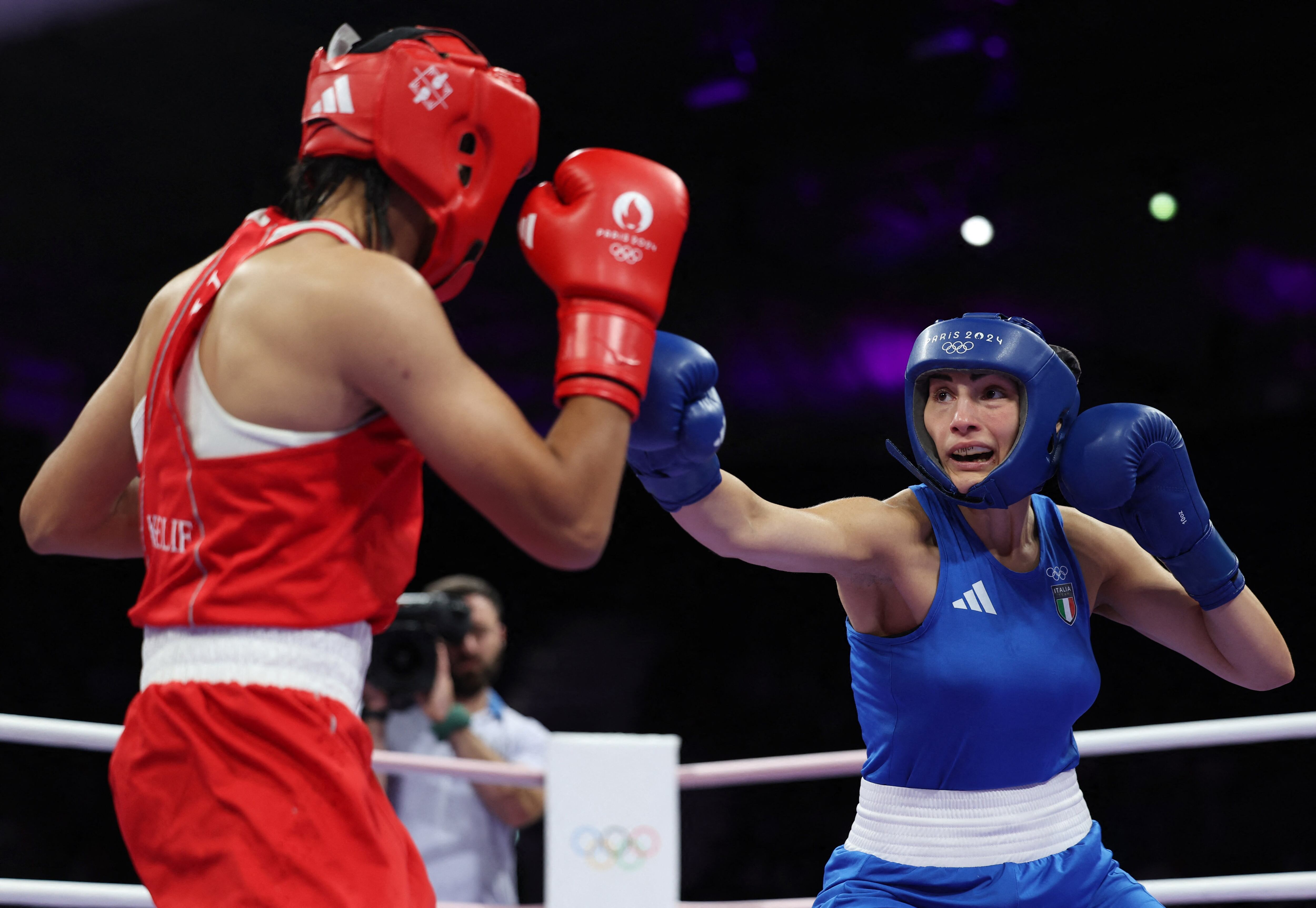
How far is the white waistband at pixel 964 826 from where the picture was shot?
184 centimetres

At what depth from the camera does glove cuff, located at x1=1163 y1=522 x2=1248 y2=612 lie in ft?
6.62

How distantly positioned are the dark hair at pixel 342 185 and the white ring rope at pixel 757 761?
1215 millimetres

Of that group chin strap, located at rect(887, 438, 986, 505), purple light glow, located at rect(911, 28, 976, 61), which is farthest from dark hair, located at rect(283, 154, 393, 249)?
purple light glow, located at rect(911, 28, 976, 61)

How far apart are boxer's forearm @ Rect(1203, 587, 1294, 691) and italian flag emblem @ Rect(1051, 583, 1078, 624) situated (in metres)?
0.25

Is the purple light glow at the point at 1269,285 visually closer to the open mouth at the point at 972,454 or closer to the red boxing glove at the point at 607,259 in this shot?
the open mouth at the point at 972,454

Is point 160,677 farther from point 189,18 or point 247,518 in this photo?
point 189,18

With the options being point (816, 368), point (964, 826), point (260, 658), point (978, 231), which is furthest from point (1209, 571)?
point (816, 368)

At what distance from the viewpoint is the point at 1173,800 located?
6.12m

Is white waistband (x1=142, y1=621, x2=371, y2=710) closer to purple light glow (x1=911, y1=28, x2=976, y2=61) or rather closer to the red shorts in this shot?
the red shorts

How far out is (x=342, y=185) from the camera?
4.28 ft

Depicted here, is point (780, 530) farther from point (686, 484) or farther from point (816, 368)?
point (816, 368)

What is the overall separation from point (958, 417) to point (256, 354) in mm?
1191

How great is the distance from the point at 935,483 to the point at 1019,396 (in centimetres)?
20

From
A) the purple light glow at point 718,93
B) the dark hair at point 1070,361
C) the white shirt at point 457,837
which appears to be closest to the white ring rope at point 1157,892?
the white shirt at point 457,837
